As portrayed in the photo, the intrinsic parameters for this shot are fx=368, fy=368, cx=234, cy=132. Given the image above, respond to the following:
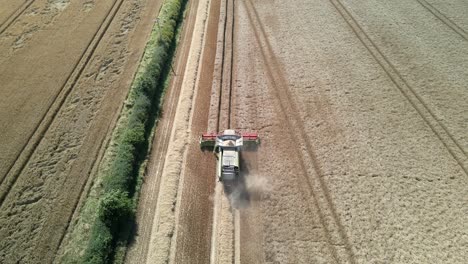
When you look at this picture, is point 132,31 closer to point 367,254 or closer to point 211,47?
point 211,47

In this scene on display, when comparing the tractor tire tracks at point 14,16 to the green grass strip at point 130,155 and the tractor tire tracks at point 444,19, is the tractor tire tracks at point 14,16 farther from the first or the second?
the tractor tire tracks at point 444,19

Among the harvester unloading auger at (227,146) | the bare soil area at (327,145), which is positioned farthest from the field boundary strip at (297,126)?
the harvester unloading auger at (227,146)

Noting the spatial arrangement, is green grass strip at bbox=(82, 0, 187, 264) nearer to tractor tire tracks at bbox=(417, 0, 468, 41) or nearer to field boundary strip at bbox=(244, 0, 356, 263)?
field boundary strip at bbox=(244, 0, 356, 263)

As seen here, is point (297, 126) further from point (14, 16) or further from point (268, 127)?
point (14, 16)

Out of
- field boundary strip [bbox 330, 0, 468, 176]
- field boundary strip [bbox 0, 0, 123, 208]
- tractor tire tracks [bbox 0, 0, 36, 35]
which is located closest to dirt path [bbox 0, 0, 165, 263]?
field boundary strip [bbox 0, 0, 123, 208]

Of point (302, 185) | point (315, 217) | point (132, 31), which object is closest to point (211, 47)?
point (132, 31)

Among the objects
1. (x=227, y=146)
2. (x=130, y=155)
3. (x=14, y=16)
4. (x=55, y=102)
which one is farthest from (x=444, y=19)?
(x=14, y=16)
